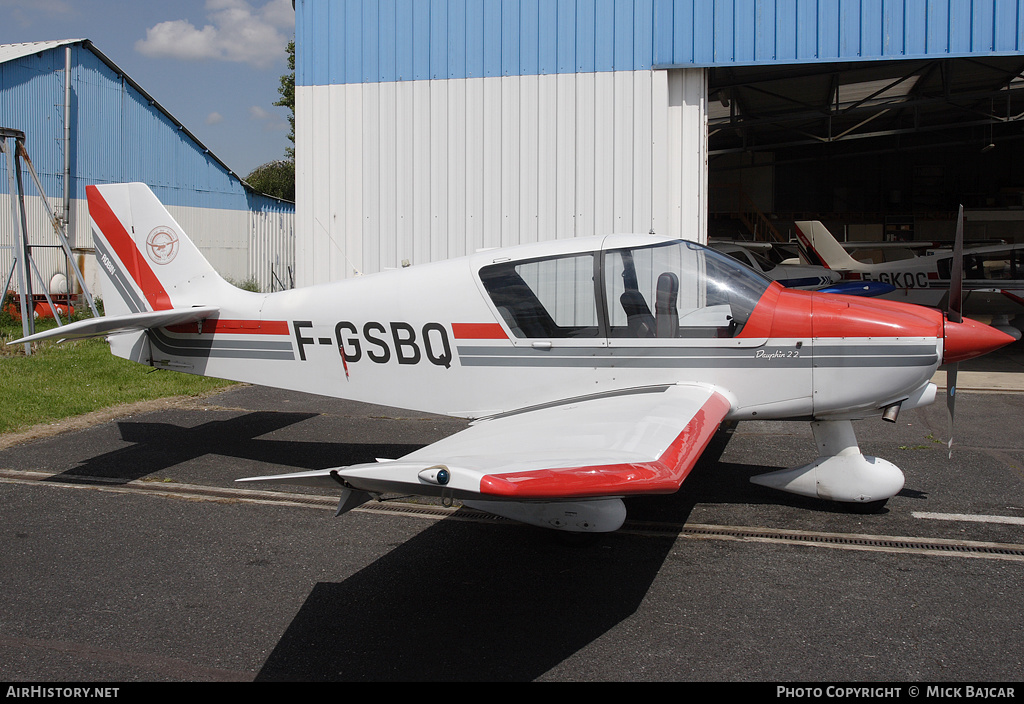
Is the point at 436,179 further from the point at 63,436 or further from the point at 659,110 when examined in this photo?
the point at 63,436

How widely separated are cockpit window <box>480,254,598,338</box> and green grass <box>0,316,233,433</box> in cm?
470

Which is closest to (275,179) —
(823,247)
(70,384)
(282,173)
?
(282,173)

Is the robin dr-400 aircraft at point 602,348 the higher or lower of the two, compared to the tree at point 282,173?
lower

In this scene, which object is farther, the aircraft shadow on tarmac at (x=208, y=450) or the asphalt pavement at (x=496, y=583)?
the aircraft shadow on tarmac at (x=208, y=450)

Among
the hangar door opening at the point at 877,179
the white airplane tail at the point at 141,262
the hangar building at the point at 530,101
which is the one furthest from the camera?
the hangar door opening at the point at 877,179

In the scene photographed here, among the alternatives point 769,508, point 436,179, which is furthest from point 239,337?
point 436,179

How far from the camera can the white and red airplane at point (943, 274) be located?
16766 millimetres

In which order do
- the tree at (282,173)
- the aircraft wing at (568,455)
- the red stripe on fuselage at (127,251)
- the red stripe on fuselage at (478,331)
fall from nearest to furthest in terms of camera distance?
the aircraft wing at (568,455) → the red stripe on fuselage at (478,331) → the red stripe on fuselage at (127,251) → the tree at (282,173)

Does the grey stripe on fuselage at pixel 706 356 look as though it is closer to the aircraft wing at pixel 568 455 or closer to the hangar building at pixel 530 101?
the aircraft wing at pixel 568 455

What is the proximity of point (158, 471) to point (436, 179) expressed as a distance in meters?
5.68

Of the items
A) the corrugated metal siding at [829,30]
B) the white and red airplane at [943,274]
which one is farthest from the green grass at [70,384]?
the white and red airplane at [943,274]

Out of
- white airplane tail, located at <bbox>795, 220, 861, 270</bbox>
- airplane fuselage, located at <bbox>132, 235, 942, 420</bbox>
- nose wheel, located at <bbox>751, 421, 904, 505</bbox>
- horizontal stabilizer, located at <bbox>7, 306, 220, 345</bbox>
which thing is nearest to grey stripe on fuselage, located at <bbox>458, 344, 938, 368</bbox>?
airplane fuselage, located at <bbox>132, 235, 942, 420</bbox>

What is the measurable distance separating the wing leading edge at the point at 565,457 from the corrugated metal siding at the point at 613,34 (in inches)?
250

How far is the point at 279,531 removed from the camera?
5098 mm
